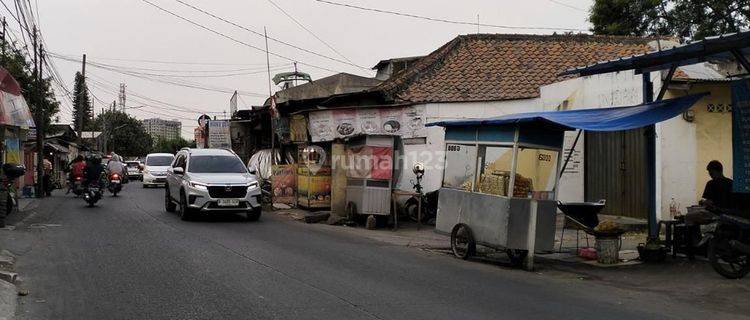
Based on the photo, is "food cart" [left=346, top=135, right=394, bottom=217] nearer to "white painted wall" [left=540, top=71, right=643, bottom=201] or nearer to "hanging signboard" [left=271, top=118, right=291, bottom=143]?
"white painted wall" [left=540, top=71, right=643, bottom=201]

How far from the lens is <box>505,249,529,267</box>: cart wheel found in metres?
10.4

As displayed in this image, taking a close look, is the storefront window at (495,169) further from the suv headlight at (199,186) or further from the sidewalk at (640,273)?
the suv headlight at (199,186)

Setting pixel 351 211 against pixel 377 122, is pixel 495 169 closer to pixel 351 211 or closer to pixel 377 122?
pixel 351 211

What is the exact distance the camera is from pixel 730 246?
347 inches

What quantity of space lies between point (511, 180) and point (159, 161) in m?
28.9

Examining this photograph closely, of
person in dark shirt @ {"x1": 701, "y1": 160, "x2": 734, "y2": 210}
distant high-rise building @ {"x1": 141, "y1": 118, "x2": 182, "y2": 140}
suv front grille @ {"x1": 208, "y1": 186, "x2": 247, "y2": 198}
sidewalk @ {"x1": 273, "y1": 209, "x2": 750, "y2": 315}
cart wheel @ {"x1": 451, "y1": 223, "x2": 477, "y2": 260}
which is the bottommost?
sidewalk @ {"x1": 273, "y1": 209, "x2": 750, "y2": 315}

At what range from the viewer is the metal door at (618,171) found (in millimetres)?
14836

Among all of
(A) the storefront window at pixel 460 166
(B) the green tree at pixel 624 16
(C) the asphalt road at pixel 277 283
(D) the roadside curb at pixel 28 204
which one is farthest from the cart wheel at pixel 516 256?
(B) the green tree at pixel 624 16

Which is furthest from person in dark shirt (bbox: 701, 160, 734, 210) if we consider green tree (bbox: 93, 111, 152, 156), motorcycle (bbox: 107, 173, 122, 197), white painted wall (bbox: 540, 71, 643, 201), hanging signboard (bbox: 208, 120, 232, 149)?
green tree (bbox: 93, 111, 152, 156)

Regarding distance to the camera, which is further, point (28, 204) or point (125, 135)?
point (125, 135)

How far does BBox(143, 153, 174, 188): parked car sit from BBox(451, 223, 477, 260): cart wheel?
1019 inches

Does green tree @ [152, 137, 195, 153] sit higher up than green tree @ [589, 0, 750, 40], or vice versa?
green tree @ [589, 0, 750, 40]

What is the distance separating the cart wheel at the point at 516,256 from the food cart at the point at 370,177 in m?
5.78

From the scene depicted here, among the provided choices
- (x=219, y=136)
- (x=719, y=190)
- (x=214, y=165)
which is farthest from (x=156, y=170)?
(x=719, y=190)
